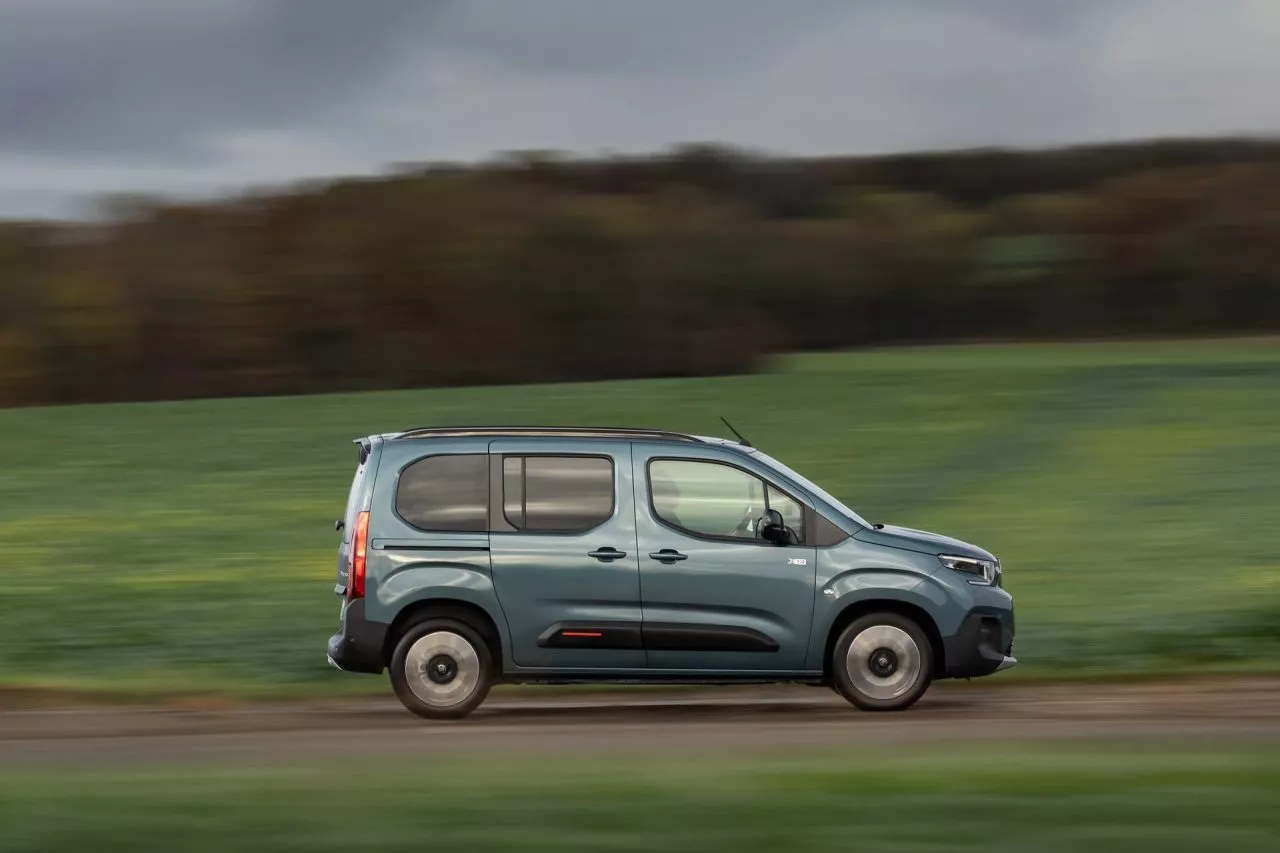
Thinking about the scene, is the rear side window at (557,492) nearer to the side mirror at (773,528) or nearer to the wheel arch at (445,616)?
the wheel arch at (445,616)

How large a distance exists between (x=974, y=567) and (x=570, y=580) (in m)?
2.40

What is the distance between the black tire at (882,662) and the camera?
1046cm

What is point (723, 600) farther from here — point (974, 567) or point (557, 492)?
point (974, 567)

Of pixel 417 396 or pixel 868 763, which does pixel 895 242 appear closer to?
pixel 417 396

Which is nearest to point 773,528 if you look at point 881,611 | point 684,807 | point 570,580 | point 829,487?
point 881,611

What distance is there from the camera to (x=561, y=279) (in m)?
44.8

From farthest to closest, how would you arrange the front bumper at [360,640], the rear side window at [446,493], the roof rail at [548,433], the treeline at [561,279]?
the treeline at [561,279]
the roof rail at [548,433]
the rear side window at [446,493]
the front bumper at [360,640]

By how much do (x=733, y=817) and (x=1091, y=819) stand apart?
1209 mm

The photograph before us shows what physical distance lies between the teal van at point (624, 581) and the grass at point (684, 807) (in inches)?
108

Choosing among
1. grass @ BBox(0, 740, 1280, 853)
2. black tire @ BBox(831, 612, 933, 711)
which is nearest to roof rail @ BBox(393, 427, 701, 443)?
black tire @ BBox(831, 612, 933, 711)

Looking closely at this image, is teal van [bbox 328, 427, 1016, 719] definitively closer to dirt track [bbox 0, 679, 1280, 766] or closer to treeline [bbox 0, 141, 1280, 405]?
dirt track [bbox 0, 679, 1280, 766]

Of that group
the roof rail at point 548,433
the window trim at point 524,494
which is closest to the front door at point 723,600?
the window trim at point 524,494

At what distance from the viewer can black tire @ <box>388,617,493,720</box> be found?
1041 centimetres

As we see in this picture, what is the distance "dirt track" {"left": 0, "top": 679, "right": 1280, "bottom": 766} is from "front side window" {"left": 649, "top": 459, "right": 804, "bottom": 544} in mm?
1141
